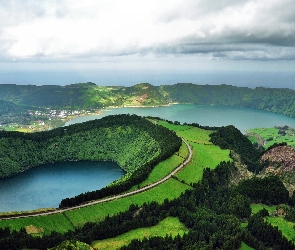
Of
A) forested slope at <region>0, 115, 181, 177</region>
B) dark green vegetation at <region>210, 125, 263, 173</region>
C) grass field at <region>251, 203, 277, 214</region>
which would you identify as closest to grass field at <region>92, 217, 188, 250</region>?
grass field at <region>251, 203, 277, 214</region>

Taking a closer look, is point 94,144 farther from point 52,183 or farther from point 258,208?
point 258,208

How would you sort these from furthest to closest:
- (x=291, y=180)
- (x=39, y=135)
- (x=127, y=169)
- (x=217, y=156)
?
(x=39, y=135)
(x=127, y=169)
(x=217, y=156)
(x=291, y=180)

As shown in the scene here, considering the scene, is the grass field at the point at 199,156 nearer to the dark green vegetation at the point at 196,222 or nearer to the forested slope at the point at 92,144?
the dark green vegetation at the point at 196,222

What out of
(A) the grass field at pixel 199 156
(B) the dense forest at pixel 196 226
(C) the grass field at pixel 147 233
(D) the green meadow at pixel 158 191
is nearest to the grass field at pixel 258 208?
(B) the dense forest at pixel 196 226

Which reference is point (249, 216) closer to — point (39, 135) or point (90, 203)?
point (90, 203)

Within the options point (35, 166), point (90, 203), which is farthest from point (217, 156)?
point (35, 166)
